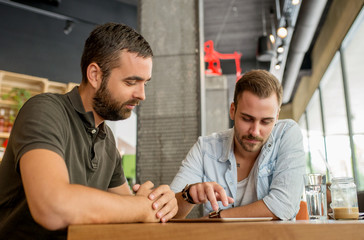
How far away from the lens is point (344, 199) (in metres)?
1.23

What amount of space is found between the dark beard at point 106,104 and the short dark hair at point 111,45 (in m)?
0.06

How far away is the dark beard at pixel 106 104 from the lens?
1.49 m

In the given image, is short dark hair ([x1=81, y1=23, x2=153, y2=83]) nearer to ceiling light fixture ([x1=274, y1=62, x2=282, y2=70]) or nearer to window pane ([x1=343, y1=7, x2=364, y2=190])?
window pane ([x1=343, y1=7, x2=364, y2=190])

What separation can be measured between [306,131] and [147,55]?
1062 centimetres

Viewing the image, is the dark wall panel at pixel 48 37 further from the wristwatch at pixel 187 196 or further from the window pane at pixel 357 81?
the wristwatch at pixel 187 196

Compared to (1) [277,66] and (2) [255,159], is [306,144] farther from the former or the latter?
(2) [255,159]

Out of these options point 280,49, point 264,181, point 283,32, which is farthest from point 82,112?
point 280,49

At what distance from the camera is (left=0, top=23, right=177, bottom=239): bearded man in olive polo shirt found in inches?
35.2

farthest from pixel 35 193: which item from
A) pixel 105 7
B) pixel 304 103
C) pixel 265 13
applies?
pixel 304 103

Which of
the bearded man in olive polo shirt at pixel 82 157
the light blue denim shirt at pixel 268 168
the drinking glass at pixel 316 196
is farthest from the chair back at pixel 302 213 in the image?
the bearded man in olive polo shirt at pixel 82 157

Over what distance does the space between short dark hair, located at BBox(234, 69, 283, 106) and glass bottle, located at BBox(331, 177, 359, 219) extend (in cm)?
65

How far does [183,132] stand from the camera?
2.78 meters

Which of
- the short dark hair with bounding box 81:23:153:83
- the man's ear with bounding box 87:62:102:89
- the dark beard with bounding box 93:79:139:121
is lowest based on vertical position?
the dark beard with bounding box 93:79:139:121

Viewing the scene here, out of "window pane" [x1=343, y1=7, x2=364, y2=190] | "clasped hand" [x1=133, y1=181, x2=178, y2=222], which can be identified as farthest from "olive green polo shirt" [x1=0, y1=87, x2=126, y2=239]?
"window pane" [x1=343, y1=7, x2=364, y2=190]
